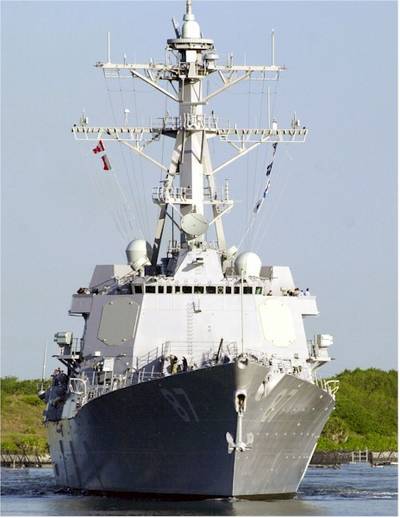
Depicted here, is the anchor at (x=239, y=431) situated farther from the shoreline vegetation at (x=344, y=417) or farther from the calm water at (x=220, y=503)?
the shoreline vegetation at (x=344, y=417)

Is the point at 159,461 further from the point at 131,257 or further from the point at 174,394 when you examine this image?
the point at 131,257

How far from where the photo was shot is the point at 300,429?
5466cm

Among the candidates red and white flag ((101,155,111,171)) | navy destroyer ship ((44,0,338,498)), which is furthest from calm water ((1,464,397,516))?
red and white flag ((101,155,111,171))

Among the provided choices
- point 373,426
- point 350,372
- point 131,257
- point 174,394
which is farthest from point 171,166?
point 350,372

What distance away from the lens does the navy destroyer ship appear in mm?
51250

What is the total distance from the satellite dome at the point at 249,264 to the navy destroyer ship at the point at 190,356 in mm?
53

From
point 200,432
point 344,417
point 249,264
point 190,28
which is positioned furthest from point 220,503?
point 344,417

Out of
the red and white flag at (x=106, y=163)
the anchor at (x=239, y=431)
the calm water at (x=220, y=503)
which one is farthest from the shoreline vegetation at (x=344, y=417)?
the anchor at (x=239, y=431)

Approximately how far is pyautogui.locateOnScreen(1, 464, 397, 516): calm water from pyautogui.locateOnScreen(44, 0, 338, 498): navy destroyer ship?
22.3 inches

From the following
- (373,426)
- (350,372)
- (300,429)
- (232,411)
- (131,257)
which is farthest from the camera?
(350,372)

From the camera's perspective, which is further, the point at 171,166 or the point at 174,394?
the point at 171,166

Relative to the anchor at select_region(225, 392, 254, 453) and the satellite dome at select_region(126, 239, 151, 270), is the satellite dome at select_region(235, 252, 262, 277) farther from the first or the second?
the anchor at select_region(225, 392, 254, 453)

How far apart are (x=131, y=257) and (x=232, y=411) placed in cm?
1001

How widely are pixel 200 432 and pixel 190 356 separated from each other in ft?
13.4
